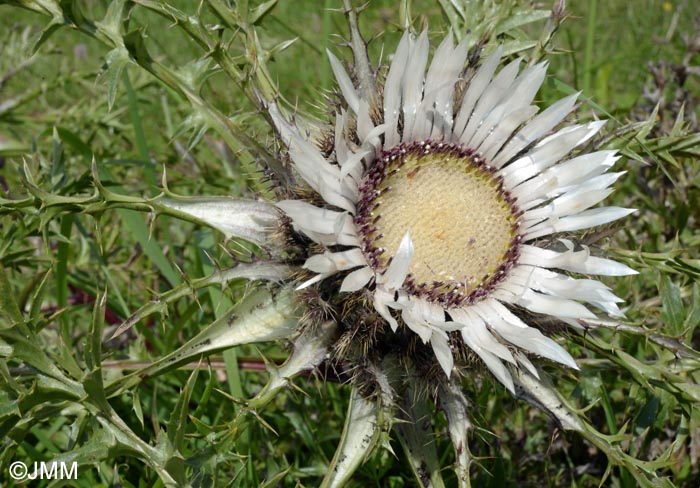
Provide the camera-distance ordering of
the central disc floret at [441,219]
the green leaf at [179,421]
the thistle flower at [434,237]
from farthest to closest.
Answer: the central disc floret at [441,219], the thistle flower at [434,237], the green leaf at [179,421]

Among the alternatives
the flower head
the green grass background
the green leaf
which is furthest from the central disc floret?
the green leaf

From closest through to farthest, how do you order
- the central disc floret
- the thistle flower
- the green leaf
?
the green leaf < the thistle flower < the central disc floret

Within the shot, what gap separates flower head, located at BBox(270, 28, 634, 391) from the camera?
1.52m

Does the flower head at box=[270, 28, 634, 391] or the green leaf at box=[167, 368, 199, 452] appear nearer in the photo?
the green leaf at box=[167, 368, 199, 452]

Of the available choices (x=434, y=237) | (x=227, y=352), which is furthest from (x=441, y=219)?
(x=227, y=352)

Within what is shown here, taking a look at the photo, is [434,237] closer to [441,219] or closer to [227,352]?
[441,219]

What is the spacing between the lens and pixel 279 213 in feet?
5.33

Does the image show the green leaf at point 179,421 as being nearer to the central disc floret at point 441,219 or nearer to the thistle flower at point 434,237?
the thistle flower at point 434,237

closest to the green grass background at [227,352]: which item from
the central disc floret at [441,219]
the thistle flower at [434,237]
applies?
the thistle flower at [434,237]

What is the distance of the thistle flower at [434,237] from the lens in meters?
1.52

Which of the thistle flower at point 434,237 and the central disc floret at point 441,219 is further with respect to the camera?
the central disc floret at point 441,219

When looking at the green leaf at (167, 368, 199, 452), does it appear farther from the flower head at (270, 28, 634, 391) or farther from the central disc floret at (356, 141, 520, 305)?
the central disc floret at (356, 141, 520, 305)

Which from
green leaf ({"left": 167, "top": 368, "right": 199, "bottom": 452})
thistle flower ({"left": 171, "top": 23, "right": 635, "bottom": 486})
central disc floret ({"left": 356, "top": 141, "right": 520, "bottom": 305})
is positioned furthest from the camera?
central disc floret ({"left": 356, "top": 141, "right": 520, "bottom": 305})

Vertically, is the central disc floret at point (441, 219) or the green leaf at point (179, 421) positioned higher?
the central disc floret at point (441, 219)
